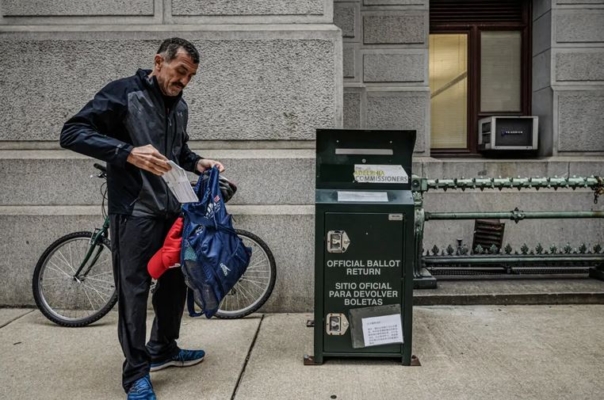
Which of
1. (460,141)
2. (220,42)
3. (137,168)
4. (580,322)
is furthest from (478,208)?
(137,168)

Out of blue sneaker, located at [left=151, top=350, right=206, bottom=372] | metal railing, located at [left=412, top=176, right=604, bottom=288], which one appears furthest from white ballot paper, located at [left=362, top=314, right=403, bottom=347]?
metal railing, located at [left=412, top=176, right=604, bottom=288]

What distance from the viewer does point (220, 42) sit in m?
5.07

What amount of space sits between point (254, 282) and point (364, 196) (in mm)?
1781

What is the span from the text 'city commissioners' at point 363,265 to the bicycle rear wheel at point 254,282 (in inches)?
51.3

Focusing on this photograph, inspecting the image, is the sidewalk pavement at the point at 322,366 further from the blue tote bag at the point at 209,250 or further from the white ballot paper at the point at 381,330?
the blue tote bag at the point at 209,250

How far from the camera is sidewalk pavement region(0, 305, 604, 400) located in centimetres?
312

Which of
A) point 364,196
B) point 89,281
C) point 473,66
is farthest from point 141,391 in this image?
point 473,66

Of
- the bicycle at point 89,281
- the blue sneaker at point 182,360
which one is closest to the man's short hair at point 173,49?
the bicycle at point 89,281

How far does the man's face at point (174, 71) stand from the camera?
2936mm

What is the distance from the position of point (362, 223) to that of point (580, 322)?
92.8 inches

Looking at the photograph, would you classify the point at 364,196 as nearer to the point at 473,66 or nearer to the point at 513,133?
the point at 513,133

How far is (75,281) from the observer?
14.7 ft

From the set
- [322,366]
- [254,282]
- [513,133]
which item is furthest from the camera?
[513,133]

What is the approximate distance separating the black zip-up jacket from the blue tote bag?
22 cm
